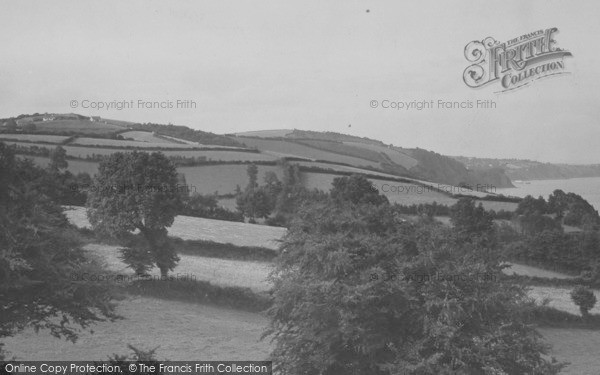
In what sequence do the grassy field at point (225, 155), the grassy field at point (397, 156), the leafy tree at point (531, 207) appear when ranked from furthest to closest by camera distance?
the grassy field at point (397, 156), the grassy field at point (225, 155), the leafy tree at point (531, 207)

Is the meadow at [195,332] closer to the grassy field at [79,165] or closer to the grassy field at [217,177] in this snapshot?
the grassy field at [217,177]

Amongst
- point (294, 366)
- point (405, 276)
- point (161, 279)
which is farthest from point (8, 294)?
point (161, 279)

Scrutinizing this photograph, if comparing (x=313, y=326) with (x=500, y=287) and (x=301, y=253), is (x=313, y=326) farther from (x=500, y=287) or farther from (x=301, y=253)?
(x=500, y=287)

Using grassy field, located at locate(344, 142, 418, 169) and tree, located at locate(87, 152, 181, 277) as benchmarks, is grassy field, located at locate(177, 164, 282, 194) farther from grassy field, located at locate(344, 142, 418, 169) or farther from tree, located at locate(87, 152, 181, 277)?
grassy field, located at locate(344, 142, 418, 169)

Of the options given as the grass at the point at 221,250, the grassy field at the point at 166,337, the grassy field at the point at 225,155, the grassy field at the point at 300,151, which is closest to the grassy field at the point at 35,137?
the grassy field at the point at 225,155

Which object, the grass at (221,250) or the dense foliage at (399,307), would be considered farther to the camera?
the grass at (221,250)

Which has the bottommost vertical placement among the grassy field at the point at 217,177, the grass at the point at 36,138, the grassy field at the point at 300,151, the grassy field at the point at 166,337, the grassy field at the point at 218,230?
the grassy field at the point at 166,337
